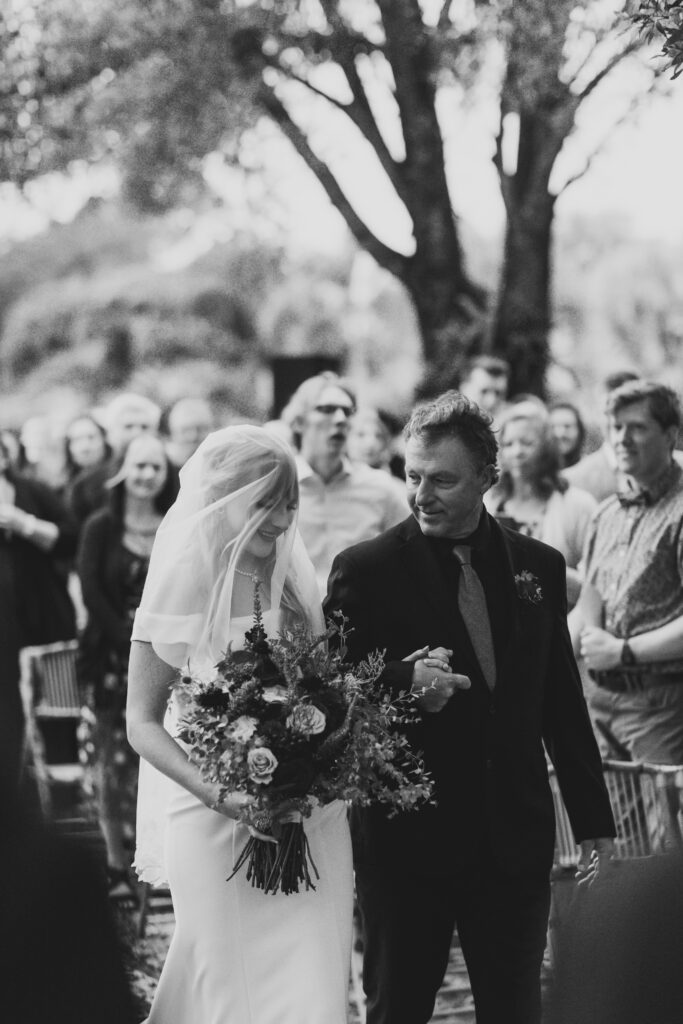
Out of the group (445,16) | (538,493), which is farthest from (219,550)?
(445,16)

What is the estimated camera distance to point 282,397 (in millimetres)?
13125

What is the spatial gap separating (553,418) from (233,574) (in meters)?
5.35

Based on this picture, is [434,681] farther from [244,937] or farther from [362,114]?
[362,114]

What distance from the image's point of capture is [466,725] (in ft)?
14.7

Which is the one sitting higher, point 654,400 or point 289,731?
point 654,400

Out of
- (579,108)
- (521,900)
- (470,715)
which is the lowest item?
(521,900)

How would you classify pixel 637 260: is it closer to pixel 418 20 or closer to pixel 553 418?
pixel 418 20

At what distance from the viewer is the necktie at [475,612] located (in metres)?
4.55

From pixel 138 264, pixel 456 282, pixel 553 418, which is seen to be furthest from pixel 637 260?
pixel 553 418

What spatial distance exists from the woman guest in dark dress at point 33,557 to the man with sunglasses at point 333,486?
2.46 m

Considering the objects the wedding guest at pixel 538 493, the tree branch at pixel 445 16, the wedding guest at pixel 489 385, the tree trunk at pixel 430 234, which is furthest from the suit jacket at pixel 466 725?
the tree trunk at pixel 430 234

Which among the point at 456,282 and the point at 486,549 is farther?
the point at 456,282

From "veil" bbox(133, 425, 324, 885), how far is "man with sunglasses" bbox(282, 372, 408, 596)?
298cm

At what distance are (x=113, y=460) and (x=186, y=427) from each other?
2.22ft
